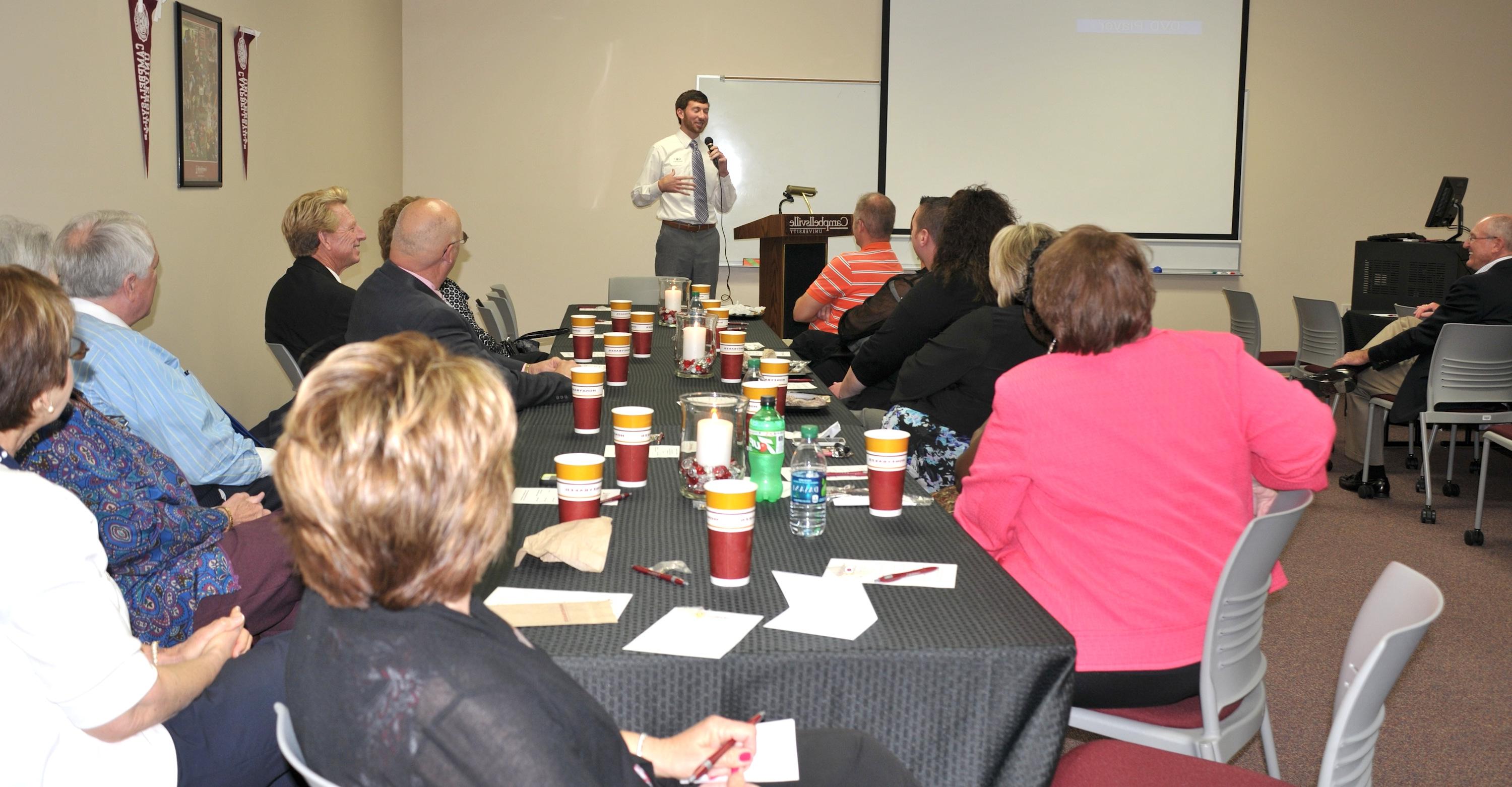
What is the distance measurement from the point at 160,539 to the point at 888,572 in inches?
53.7

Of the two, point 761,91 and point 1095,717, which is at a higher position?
point 761,91

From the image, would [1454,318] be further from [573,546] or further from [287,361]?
[287,361]

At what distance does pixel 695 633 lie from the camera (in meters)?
1.42

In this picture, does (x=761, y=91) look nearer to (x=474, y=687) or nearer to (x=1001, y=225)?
(x=1001, y=225)

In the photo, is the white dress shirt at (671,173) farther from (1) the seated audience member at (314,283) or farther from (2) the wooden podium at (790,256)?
(1) the seated audience member at (314,283)

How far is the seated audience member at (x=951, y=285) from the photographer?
3547 mm

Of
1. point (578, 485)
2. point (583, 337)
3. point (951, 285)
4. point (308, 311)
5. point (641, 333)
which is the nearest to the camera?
point (578, 485)

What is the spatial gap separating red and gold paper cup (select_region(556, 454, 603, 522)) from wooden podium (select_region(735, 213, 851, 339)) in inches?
150

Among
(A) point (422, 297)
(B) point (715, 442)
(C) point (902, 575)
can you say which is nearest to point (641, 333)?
(A) point (422, 297)

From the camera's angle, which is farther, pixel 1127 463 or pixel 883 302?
pixel 883 302

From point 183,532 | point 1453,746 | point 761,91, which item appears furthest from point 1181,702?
point 761,91

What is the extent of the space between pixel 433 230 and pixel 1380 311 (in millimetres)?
5673

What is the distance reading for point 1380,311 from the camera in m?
6.43

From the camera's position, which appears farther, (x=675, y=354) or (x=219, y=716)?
(x=675, y=354)
